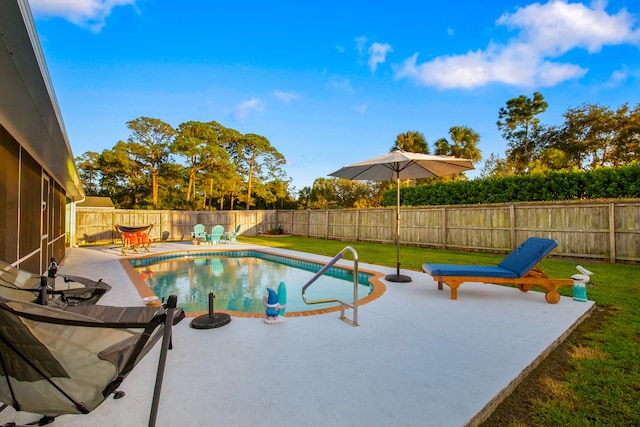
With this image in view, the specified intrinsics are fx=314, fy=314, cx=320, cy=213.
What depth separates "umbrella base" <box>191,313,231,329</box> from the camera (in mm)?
3621

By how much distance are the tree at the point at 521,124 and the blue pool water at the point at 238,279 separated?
22.2 meters

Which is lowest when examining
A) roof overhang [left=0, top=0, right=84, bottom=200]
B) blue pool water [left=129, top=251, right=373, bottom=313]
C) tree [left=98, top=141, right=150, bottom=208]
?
blue pool water [left=129, top=251, right=373, bottom=313]

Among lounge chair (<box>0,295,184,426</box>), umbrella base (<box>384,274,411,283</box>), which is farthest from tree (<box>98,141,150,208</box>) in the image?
lounge chair (<box>0,295,184,426</box>)

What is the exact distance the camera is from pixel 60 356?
4.92 ft

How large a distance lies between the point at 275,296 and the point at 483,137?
899 inches

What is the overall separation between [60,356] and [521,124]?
30.6 metres

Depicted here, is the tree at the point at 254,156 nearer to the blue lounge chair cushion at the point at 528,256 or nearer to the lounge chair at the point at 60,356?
the blue lounge chair cushion at the point at 528,256

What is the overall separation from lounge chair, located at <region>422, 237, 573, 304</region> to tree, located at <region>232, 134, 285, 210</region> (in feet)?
79.8

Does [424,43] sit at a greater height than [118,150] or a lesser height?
greater

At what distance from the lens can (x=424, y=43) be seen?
12.8 m

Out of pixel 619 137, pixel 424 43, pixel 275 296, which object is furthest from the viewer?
pixel 619 137

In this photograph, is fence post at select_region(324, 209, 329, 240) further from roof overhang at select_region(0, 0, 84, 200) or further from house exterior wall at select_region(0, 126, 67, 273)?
roof overhang at select_region(0, 0, 84, 200)

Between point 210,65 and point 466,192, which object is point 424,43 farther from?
point 210,65

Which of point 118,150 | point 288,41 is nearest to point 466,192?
point 288,41
